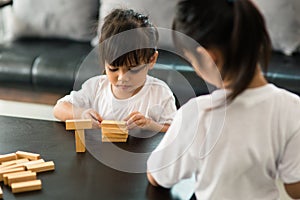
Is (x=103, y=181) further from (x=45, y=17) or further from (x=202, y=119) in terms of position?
(x=45, y=17)

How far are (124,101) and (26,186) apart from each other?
0.51 meters

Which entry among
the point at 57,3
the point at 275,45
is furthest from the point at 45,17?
the point at 275,45

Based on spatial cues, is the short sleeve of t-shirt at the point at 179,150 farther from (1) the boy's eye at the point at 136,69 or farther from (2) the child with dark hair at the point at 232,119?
(1) the boy's eye at the point at 136,69

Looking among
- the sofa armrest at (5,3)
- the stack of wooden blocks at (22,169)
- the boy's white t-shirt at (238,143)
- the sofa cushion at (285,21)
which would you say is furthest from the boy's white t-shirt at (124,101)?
the sofa armrest at (5,3)

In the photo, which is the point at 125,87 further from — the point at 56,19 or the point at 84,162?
the point at 56,19

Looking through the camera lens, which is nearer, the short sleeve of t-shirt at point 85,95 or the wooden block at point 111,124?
the wooden block at point 111,124

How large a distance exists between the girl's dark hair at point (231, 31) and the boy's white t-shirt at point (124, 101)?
2.25 ft

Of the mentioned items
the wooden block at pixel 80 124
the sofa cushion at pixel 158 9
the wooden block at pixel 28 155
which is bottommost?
Answer: the sofa cushion at pixel 158 9

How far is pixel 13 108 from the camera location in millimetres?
2902

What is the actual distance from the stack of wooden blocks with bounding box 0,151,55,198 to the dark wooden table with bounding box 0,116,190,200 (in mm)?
16

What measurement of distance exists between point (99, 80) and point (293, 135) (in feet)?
2.75

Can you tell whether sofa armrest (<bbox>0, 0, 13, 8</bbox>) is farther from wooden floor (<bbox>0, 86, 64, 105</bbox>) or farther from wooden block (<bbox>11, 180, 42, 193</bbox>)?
wooden block (<bbox>11, 180, 42, 193</bbox>)

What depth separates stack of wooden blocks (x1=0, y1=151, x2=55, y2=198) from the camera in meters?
1.21

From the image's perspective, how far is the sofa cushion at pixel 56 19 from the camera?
304 centimetres
